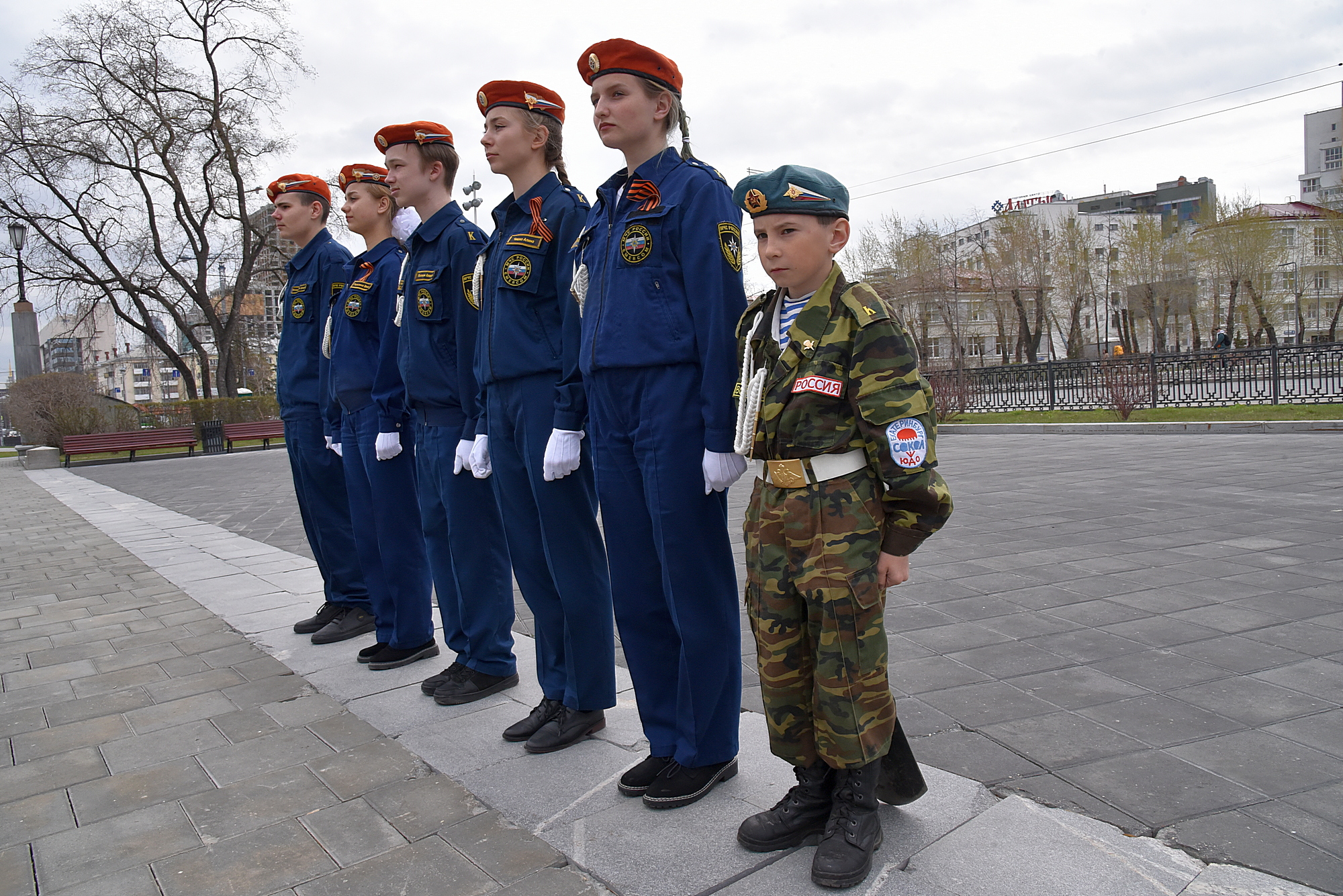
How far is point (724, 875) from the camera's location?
2205mm

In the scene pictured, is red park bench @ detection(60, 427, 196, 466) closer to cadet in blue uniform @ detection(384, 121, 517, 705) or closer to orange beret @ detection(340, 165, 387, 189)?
orange beret @ detection(340, 165, 387, 189)

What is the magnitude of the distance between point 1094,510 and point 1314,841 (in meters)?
5.51

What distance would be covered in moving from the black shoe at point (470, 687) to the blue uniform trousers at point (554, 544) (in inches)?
19.3

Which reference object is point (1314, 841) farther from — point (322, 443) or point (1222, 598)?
point (322, 443)

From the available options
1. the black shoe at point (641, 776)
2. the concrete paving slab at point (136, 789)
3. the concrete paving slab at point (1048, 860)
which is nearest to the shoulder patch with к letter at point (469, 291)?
the black shoe at point (641, 776)

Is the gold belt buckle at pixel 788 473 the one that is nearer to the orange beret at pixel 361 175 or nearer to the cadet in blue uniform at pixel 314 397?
the orange beret at pixel 361 175

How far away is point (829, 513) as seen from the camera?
2174mm

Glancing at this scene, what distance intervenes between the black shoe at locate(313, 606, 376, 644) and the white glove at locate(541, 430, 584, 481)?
236 cm

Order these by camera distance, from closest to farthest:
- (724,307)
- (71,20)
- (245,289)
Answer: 1. (724,307)
2. (71,20)
3. (245,289)

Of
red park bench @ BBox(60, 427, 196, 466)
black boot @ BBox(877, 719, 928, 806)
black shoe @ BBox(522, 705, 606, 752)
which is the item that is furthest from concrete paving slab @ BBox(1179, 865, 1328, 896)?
red park bench @ BBox(60, 427, 196, 466)

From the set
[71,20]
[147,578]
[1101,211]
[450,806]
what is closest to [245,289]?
[71,20]

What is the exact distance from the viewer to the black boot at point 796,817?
2307 mm

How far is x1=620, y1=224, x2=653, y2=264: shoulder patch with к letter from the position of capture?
8.63ft

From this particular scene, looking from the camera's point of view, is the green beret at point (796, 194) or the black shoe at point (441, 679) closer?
the green beret at point (796, 194)
